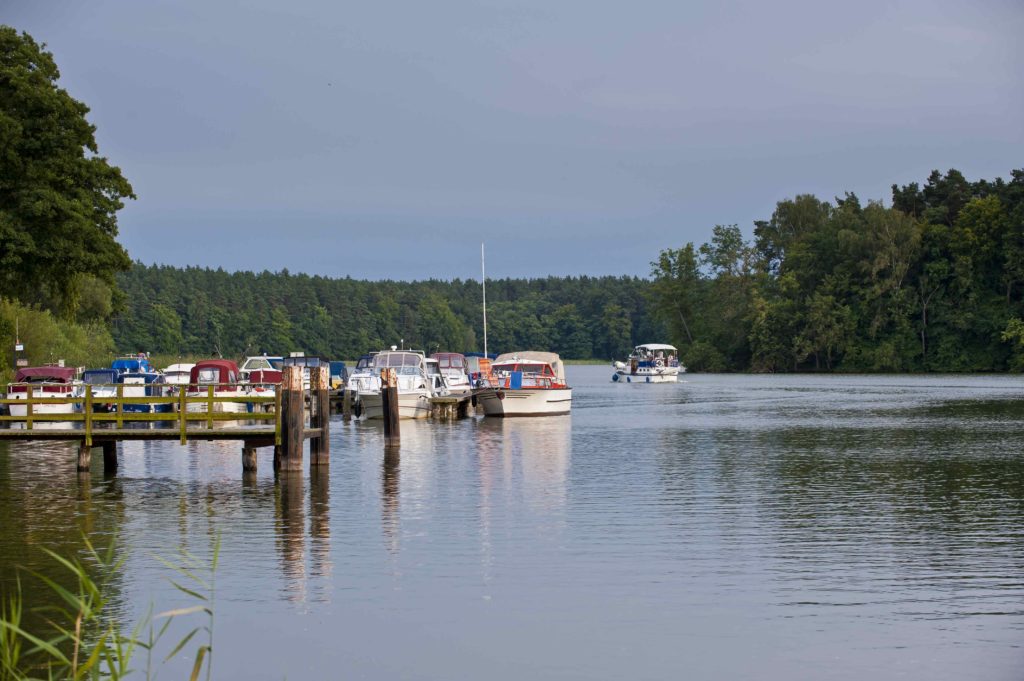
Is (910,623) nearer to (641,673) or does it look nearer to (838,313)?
(641,673)

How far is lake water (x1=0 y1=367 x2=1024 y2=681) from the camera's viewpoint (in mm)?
12695

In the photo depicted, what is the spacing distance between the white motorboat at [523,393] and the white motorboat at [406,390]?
2.64 m

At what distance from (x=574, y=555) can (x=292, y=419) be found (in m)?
10.8

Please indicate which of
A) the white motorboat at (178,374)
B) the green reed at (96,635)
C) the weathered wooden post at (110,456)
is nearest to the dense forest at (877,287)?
the white motorboat at (178,374)

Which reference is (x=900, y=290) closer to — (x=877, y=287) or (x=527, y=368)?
(x=877, y=287)

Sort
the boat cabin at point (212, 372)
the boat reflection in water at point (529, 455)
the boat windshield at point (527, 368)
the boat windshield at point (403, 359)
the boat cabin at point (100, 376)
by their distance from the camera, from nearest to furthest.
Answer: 1. the boat reflection in water at point (529, 455)
2. the boat cabin at point (100, 376)
3. the boat cabin at point (212, 372)
4. the boat windshield at point (403, 359)
5. the boat windshield at point (527, 368)

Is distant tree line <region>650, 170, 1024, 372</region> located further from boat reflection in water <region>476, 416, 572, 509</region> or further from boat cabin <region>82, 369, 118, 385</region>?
boat cabin <region>82, 369, 118, 385</region>

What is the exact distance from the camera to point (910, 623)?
13516 mm

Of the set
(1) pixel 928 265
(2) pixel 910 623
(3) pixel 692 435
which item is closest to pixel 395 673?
(2) pixel 910 623

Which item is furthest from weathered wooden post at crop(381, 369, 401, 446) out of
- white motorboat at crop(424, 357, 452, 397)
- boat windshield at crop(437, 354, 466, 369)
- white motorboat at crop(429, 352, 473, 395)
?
boat windshield at crop(437, 354, 466, 369)

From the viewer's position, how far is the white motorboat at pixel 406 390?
51.3 m

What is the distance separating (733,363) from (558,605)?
454 feet

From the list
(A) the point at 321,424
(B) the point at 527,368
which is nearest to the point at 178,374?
(B) the point at 527,368

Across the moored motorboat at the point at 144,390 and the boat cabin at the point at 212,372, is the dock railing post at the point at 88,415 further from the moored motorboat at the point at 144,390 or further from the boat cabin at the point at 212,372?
the boat cabin at the point at 212,372
